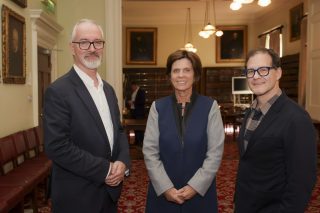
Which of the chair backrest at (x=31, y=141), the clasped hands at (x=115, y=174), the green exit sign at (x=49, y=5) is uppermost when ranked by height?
the green exit sign at (x=49, y=5)

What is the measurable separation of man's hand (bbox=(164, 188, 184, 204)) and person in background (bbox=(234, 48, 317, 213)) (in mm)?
393

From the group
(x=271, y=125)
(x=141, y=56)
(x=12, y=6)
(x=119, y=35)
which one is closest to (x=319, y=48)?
(x=119, y=35)

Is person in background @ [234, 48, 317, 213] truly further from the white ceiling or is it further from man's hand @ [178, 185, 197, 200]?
the white ceiling

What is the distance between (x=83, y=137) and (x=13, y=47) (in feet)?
11.2

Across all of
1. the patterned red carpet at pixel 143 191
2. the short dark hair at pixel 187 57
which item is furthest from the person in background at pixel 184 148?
the patterned red carpet at pixel 143 191

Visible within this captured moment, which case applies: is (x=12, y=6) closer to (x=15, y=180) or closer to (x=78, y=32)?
(x=15, y=180)

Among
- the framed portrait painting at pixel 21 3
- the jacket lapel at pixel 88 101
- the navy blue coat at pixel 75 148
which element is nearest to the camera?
the navy blue coat at pixel 75 148

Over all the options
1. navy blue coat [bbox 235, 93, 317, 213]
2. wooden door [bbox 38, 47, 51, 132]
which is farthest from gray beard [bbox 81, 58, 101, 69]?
wooden door [bbox 38, 47, 51, 132]

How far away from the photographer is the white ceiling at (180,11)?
12.0 m

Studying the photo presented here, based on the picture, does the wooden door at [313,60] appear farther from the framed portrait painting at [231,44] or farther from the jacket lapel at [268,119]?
the framed portrait painting at [231,44]

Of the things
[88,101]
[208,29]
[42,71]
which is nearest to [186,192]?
[88,101]

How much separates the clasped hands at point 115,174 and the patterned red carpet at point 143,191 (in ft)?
7.87

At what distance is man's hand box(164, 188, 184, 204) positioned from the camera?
92.9 inches

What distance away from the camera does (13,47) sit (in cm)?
498
